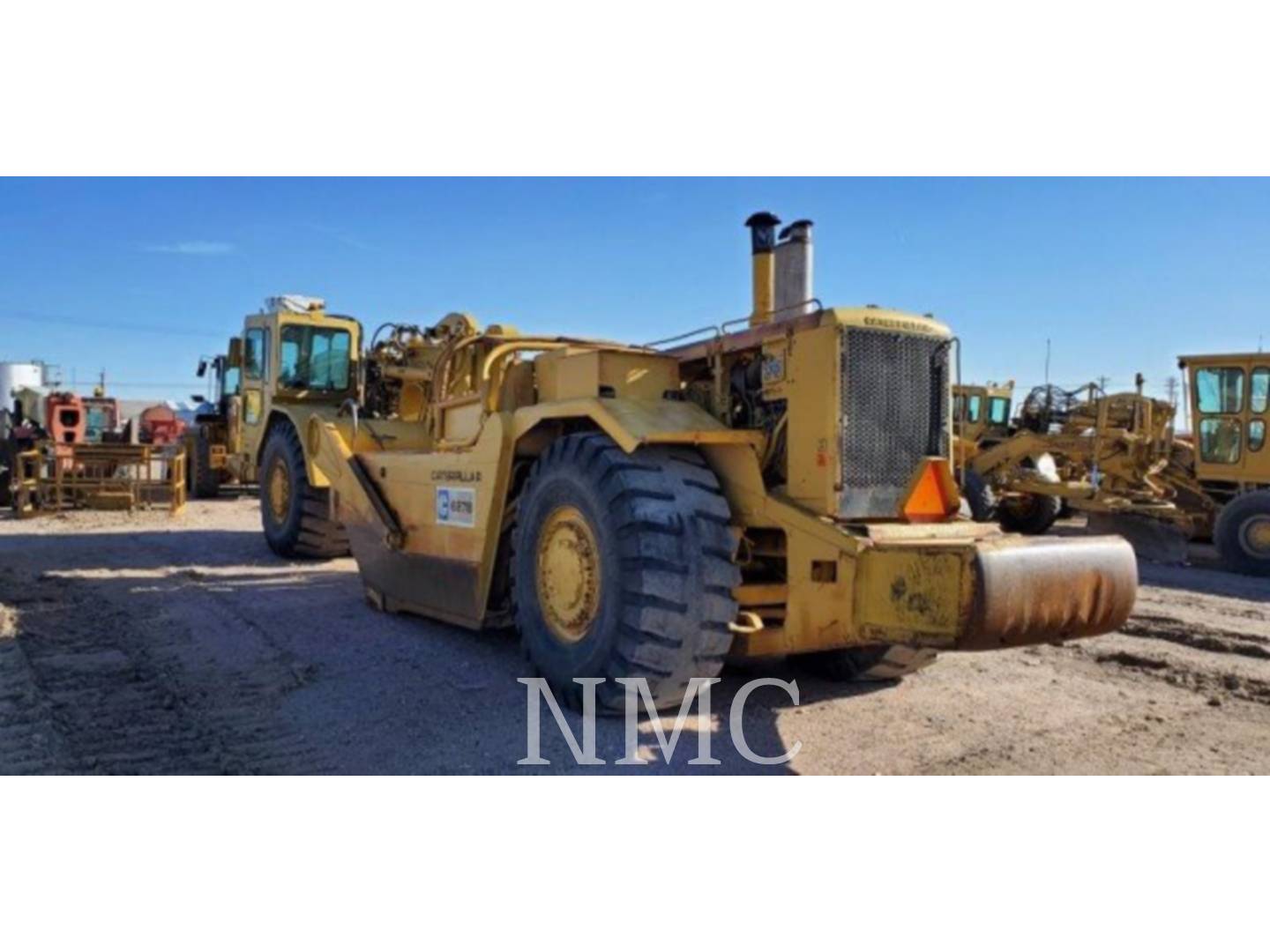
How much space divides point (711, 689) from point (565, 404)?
1814mm

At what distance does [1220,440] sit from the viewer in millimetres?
13242

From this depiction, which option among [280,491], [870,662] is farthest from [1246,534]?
[280,491]

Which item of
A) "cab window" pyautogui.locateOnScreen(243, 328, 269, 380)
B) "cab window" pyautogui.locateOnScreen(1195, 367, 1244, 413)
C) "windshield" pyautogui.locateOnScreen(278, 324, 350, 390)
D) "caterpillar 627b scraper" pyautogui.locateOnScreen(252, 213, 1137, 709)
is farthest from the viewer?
"cab window" pyautogui.locateOnScreen(1195, 367, 1244, 413)

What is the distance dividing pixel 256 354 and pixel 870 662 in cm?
937

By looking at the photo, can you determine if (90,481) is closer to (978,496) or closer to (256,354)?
(256,354)

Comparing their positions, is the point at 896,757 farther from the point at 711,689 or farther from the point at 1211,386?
the point at 1211,386

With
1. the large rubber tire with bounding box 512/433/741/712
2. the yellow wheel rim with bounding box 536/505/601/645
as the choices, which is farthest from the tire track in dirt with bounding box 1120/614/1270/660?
the yellow wheel rim with bounding box 536/505/601/645

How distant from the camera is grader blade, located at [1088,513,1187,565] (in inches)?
508

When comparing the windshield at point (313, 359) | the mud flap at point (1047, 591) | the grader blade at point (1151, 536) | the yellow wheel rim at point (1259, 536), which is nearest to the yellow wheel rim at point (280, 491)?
the windshield at point (313, 359)

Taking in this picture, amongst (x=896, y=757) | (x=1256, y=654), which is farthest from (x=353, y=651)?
(x=1256, y=654)

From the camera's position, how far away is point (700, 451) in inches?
206

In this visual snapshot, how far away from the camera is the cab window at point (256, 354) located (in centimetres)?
1195

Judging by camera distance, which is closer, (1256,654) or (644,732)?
(644,732)

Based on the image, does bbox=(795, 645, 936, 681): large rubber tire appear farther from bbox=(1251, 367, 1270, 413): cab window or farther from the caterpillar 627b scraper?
bbox=(1251, 367, 1270, 413): cab window
